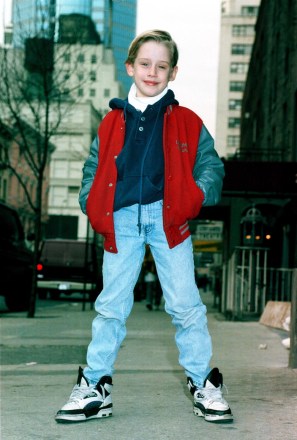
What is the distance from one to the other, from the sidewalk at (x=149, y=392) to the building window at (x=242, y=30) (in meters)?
114

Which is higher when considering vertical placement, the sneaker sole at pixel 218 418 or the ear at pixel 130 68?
the ear at pixel 130 68

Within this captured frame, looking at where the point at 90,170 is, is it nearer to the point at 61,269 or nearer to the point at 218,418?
the point at 218,418

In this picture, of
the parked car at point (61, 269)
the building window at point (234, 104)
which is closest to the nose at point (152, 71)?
the parked car at point (61, 269)

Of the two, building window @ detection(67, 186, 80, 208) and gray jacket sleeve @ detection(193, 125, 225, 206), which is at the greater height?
building window @ detection(67, 186, 80, 208)

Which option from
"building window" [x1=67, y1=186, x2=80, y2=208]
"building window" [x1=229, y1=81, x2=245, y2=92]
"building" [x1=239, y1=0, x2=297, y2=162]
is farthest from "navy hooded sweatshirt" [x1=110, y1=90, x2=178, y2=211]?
"building window" [x1=229, y1=81, x2=245, y2=92]

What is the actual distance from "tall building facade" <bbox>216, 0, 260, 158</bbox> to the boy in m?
112

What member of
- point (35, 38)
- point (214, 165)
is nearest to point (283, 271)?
point (35, 38)

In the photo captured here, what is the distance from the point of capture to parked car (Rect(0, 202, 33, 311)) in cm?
1461

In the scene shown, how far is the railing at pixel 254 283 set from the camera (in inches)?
579

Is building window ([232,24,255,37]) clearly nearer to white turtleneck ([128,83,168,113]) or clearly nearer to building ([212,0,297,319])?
building ([212,0,297,319])

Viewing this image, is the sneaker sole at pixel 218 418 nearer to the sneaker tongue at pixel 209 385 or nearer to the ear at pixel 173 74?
the sneaker tongue at pixel 209 385

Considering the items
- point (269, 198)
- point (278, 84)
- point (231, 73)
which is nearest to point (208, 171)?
point (269, 198)

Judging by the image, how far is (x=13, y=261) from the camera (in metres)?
15.0

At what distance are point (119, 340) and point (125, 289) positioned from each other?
269 mm
